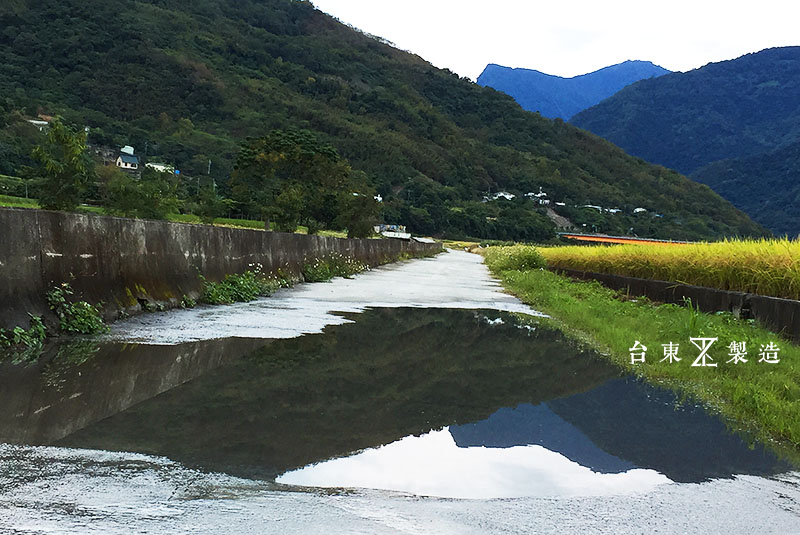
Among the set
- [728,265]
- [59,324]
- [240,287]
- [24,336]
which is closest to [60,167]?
[240,287]

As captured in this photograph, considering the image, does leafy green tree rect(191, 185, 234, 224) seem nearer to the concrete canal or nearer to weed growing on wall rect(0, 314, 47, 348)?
weed growing on wall rect(0, 314, 47, 348)

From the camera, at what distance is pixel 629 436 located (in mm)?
4816

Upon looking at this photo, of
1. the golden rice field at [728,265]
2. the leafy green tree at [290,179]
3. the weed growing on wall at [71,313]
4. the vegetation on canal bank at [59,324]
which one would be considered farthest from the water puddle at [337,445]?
the leafy green tree at [290,179]

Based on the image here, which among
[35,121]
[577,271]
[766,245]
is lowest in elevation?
[577,271]

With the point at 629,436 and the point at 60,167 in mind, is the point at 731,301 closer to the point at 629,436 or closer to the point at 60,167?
the point at 629,436

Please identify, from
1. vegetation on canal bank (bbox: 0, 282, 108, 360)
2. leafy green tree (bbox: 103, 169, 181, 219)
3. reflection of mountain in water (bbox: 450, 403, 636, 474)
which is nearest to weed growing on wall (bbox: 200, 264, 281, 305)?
vegetation on canal bank (bbox: 0, 282, 108, 360)

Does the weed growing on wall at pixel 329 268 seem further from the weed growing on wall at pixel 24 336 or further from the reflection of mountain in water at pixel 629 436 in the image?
the reflection of mountain in water at pixel 629 436

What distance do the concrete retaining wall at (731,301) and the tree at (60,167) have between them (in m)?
34.5

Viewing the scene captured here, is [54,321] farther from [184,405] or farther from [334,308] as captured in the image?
[334,308]

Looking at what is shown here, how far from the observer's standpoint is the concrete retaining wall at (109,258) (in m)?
6.66

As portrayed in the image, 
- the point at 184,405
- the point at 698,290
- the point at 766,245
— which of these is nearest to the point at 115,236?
the point at 184,405

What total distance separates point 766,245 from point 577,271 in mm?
13247

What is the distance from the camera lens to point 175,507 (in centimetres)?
287

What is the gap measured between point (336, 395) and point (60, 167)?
4202 cm
